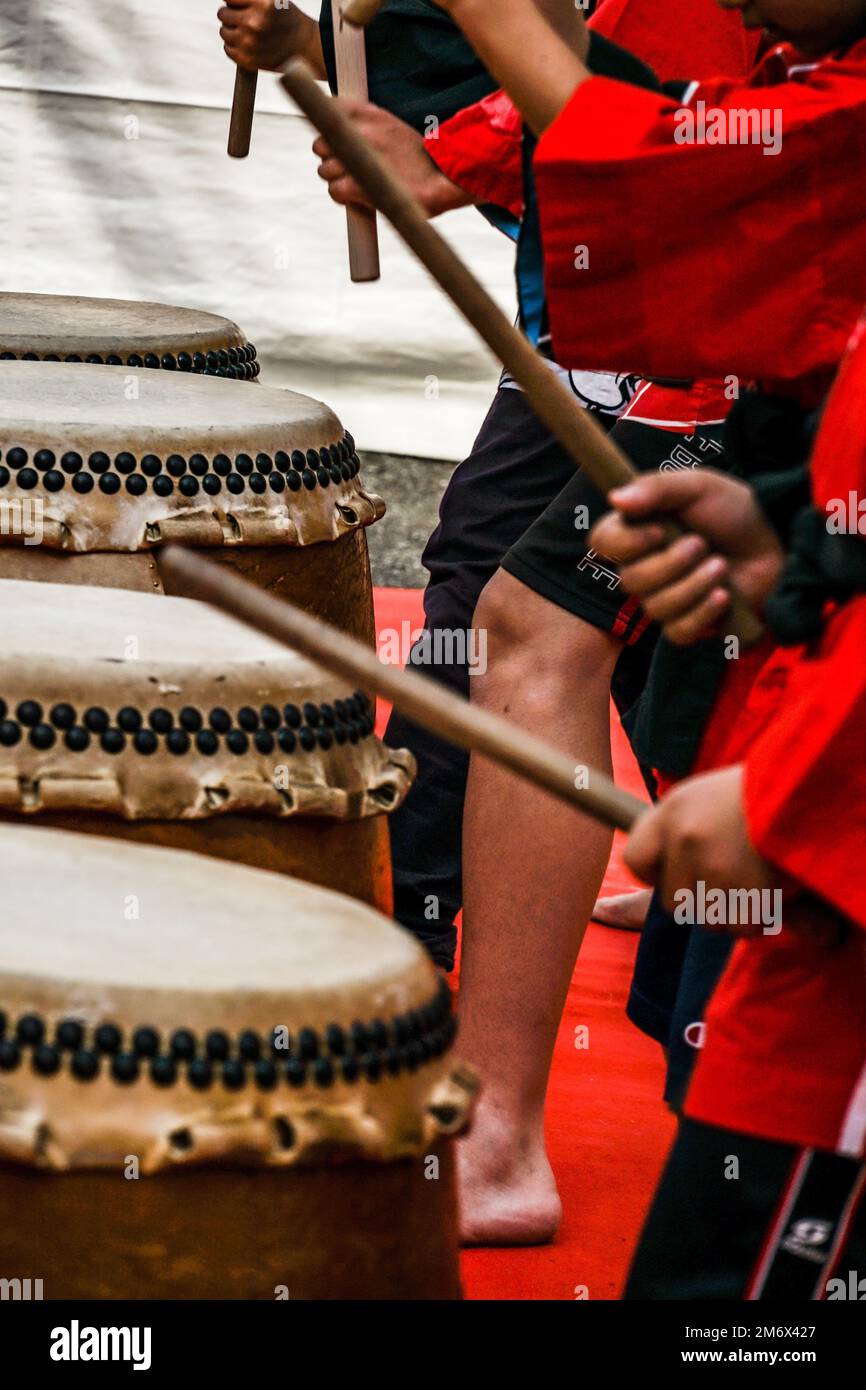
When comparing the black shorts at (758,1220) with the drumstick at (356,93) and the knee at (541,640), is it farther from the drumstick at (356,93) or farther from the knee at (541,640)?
the drumstick at (356,93)

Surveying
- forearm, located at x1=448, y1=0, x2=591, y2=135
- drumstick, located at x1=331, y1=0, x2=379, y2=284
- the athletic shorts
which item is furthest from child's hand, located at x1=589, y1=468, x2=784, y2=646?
drumstick, located at x1=331, y1=0, x2=379, y2=284

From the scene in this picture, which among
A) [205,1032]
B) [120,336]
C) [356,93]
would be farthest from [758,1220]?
[120,336]

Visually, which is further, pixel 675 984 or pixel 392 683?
pixel 675 984

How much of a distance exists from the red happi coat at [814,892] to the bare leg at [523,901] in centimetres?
43

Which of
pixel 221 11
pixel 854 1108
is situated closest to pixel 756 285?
pixel 854 1108

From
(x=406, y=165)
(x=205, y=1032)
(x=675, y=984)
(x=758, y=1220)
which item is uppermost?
(x=406, y=165)

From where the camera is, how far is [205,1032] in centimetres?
93

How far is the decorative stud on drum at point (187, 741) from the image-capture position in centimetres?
118

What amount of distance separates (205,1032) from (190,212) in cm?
286

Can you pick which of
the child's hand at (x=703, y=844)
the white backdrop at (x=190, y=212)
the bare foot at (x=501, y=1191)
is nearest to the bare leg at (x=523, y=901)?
the bare foot at (x=501, y=1191)

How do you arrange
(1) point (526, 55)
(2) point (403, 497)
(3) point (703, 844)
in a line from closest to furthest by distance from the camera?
1. (3) point (703, 844)
2. (1) point (526, 55)
3. (2) point (403, 497)

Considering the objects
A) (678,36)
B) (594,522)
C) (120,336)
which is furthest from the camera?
(120,336)

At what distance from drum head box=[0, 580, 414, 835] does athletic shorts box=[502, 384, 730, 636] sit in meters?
0.23

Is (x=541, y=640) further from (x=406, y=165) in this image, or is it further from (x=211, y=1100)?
(x=211, y=1100)
